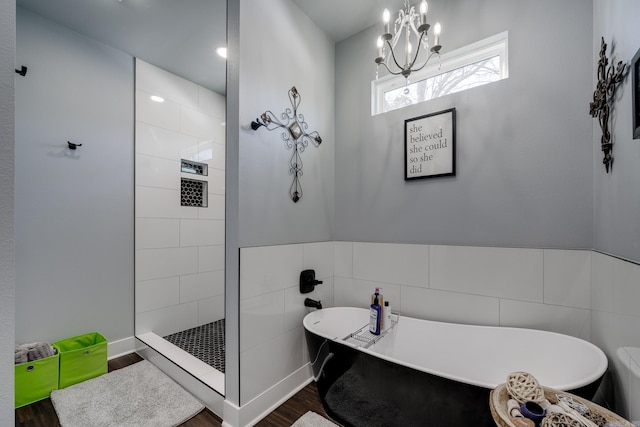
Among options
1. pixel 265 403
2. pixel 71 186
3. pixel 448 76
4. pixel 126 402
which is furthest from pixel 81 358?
pixel 448 76

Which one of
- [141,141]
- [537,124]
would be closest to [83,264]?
[141,141]

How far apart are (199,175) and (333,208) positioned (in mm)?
1738

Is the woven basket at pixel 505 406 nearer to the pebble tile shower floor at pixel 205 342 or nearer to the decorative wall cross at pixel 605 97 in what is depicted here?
the decorative wall cross at pixel 605 97

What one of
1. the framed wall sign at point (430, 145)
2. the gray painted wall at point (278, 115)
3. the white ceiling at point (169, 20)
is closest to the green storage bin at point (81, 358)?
the gray painted wall at point (278, 115)

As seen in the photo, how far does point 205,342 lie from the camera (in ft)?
8.75

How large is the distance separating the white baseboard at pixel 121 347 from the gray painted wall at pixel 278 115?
1.93 m

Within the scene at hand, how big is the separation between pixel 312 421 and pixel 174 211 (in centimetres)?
239

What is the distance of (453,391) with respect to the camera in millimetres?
1165

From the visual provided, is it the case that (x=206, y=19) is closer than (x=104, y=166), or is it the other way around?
(x=206, y=19)

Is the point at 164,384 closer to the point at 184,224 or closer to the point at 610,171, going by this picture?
the point at 184,224

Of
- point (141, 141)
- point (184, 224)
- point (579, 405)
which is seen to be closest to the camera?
point (579, 405)

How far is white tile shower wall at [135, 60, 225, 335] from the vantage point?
270 centimetres

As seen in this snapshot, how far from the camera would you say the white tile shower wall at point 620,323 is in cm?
94

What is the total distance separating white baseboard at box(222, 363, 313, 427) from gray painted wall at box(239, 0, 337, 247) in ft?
3.33
